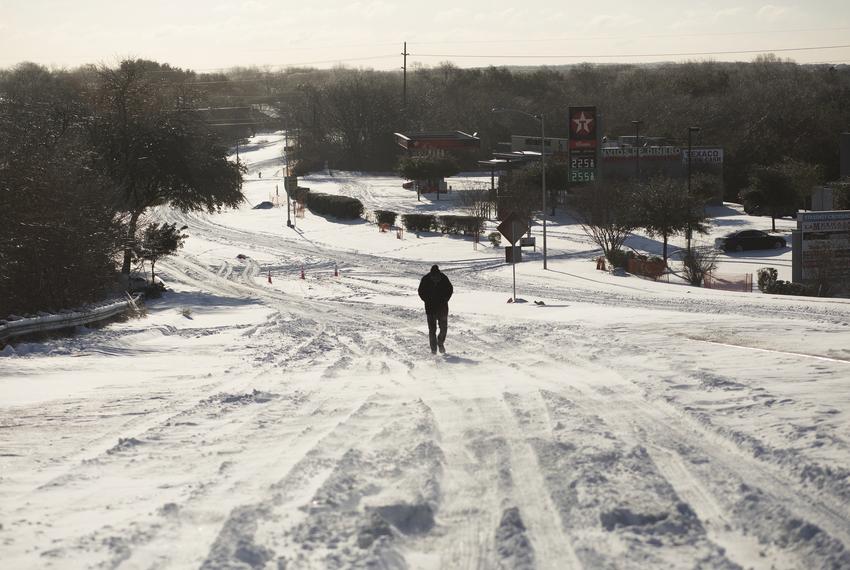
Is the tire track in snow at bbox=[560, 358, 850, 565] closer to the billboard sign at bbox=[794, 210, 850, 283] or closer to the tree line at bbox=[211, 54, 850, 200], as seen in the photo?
the billboard sign at bbox=[794, 210, 850, 283]

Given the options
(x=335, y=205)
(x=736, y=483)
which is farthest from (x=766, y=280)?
(x=335, y=205)

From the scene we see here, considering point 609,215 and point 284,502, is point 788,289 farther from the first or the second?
point 284,502

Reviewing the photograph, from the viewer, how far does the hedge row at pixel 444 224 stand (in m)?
57.3

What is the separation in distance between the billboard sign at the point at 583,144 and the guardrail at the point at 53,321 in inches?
1150

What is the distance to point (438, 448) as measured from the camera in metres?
9.31

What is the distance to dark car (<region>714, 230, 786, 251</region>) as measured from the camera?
50312 millimetres

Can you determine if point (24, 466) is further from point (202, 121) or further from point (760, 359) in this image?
point (202, 121)

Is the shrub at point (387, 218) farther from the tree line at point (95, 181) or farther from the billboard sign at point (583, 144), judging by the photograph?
the billboard sign at point (583, 144)

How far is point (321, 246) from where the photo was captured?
5669 centimetres

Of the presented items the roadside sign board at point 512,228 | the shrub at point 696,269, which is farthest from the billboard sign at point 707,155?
the roadside sign board at point 512,228

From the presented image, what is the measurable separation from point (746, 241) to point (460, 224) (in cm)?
1709

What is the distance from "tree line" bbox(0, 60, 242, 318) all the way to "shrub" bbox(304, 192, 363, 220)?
67.3ft

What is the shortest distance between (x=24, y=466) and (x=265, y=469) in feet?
7.43

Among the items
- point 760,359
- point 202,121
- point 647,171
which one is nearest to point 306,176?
point 647,171
